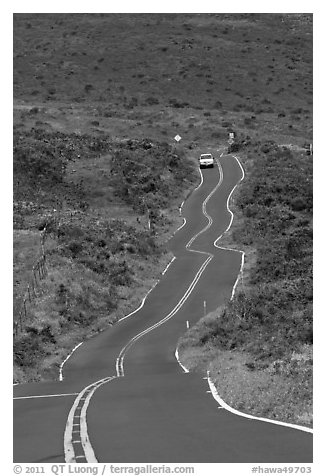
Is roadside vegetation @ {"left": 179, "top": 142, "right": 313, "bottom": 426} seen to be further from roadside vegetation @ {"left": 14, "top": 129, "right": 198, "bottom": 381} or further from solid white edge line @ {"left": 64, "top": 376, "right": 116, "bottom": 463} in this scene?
roadside vegetation @ {"left": 14, "top": 129, "right": 198, "bottom": 381}

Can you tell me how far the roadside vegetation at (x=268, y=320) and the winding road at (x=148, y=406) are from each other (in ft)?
3.02

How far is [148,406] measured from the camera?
56.1 feet

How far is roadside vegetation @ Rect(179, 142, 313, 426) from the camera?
16.8 m

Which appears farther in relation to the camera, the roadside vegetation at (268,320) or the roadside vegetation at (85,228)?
the roadside vegetation at (85,228)

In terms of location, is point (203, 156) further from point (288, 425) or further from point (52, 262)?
point (288, 425)

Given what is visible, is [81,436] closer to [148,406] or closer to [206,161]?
[148,406]

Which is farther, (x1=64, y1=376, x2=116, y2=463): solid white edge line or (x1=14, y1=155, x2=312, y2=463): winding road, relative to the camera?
(x1=14, y1=155, x2=312, y2=463): winding road

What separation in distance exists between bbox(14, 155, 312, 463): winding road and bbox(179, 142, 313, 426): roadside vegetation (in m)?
0.92

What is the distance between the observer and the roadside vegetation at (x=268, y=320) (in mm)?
16797

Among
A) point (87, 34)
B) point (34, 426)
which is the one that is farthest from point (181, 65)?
point (34, 426)

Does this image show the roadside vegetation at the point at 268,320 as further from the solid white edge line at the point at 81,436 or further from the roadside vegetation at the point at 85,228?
the roadside vegetation at the point at 85,228

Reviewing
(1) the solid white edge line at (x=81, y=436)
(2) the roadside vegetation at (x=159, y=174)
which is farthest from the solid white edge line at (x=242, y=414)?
(1) the solid white edge line at (x=81, y=436)

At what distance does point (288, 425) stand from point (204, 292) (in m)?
22.0

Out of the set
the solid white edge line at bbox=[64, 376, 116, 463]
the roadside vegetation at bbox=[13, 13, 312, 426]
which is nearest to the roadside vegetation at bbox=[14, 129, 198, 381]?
the roadside vegetation at bbox=[13, 13, 312, 426]
